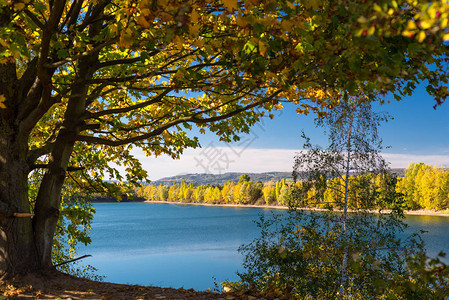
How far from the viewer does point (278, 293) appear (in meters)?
6.23

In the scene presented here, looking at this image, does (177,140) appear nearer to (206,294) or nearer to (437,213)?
(206,294)

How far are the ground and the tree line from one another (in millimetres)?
3597

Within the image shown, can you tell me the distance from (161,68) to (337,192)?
8295 mm

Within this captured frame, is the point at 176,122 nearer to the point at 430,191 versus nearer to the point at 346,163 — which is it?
the point at 346,163

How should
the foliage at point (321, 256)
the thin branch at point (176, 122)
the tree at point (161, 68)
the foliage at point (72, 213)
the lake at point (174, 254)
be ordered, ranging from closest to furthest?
the tree at point (161, 68) → the thin branch at point (176, 122) → the foliage at point (72, 213) → the foliage at point (321, 256) → the lake at point (174, 254)

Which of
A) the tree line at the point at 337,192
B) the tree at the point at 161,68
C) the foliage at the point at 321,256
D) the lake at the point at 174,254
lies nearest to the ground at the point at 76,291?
the tree at the point at 161,68

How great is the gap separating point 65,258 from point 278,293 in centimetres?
1142

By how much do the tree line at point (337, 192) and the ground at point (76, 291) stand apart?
11.8ft

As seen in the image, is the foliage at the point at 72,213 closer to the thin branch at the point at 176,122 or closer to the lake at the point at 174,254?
the thin branch at the point at 176,122

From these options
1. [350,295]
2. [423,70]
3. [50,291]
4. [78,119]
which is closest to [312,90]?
[423,70]

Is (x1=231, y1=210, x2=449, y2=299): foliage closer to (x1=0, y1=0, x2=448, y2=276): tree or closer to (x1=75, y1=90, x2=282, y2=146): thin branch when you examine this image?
(x1=0, y1=0, x2=448, y2=276): tree

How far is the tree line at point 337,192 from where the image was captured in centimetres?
1123

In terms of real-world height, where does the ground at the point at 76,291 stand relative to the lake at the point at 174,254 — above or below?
above

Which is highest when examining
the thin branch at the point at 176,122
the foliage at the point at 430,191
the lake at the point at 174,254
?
the thin branch at the point at 176,122
